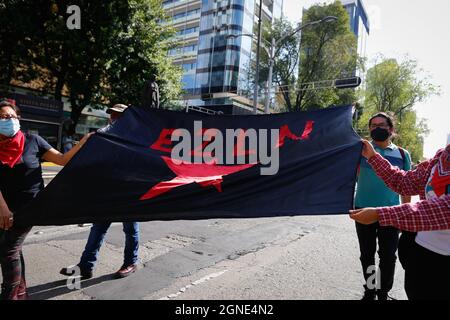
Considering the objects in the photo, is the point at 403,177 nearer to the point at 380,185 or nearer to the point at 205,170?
the point at 380,185

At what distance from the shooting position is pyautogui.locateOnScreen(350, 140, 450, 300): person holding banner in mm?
1666

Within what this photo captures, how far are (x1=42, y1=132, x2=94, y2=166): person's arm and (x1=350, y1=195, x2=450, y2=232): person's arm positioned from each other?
241cm

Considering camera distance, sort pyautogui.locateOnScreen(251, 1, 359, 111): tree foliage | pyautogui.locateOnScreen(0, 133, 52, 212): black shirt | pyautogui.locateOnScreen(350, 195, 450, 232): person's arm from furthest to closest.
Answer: pyautogui.locateOnScreen(251, 1, 359, 111): tree foliage < pyautogui.locateOnScreen(0, 133, 52, 212): black shirt < pyautogui.locateOnScreen(350, 195, 450, 232): person's arm

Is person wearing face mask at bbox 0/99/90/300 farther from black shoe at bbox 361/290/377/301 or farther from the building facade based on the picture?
the building facade

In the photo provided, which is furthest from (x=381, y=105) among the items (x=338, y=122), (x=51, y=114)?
(x=338, y=122)

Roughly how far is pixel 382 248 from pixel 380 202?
458 millimetres

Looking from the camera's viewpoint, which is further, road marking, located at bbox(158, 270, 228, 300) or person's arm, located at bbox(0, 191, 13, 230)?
road marking, located at bbox(158, 270, 228, 300)

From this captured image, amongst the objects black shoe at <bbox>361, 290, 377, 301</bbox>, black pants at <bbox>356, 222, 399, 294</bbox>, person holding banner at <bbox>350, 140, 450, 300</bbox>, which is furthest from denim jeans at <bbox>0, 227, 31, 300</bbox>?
A: black shoe at <bbox>361, 290, 377, 301</bbox>

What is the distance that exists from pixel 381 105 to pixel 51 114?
39171 millimetres

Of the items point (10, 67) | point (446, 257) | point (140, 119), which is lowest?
point (446, 257)

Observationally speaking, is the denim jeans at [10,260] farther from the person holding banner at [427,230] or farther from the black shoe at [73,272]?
the person holding banner at [427,230]

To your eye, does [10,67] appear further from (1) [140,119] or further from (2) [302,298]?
(2) [302,298]

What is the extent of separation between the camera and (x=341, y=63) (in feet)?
93.7

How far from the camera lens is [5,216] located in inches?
99.0
